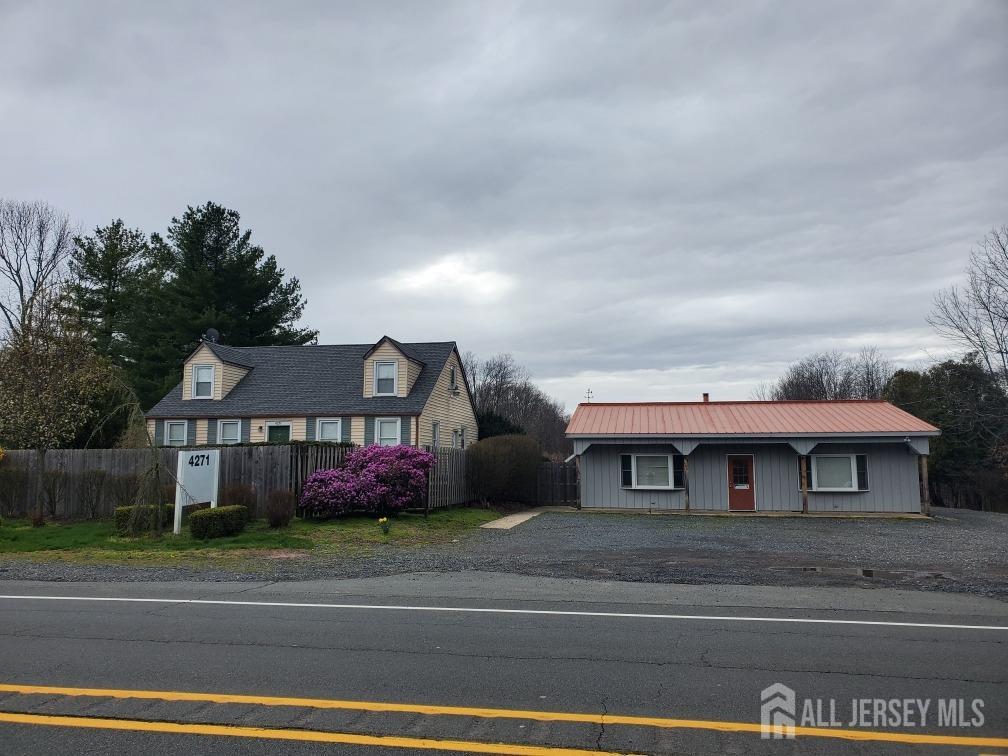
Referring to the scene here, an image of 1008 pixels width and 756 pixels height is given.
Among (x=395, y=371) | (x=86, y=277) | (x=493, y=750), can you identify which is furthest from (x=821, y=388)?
(x=493, y=750)

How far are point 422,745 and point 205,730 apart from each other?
1.48 metres

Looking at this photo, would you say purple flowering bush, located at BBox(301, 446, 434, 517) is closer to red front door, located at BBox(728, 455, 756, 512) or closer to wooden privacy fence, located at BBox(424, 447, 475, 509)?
wooden privacy fence, located at BBox(424, 447, 475, 509)

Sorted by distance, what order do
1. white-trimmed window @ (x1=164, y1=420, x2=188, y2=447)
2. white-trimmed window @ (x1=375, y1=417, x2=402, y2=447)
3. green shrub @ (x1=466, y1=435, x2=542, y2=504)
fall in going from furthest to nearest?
white-trimmed window @ (x1=164, y1=420, x2=188, y2=447) < white-trimmed window @ (x1=375, y1=417, x2=402, y2=447) < green shrub @ (x1=466, y1=435, x2=542, y2=504)

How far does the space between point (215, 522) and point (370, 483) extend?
450 centimetres

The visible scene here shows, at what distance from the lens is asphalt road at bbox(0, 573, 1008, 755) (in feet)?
15.3

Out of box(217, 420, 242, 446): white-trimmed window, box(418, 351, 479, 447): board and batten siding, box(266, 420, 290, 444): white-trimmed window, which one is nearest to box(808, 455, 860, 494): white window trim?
box(418, 351, 479, 447): board and batten siding

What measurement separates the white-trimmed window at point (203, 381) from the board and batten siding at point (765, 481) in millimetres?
16432

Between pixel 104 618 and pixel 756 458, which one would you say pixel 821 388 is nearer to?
pixel 756 458

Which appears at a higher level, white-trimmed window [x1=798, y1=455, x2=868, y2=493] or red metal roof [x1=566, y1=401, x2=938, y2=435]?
red metal roof [x1=566, y1=401, x2=938, y2=435]

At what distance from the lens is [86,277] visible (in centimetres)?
4869

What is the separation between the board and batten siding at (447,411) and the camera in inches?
1155

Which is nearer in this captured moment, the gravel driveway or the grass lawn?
the gravel driveway

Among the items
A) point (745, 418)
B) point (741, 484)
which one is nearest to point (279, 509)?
point (741, 484)

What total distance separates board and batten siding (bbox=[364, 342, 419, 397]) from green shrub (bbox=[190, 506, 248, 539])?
13068 millimetres
